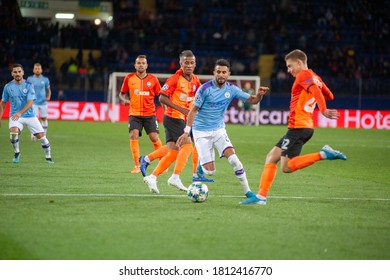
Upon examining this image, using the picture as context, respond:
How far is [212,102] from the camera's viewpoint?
11.3 metres

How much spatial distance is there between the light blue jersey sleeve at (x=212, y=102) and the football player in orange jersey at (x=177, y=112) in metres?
1.00

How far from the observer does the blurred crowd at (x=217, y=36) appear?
40.0 metres

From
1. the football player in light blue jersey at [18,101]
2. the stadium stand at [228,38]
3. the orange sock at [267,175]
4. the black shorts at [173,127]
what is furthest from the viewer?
the stadium stand at [228,38]

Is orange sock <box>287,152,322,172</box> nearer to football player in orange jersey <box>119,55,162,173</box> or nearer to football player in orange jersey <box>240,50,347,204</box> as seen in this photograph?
football player in orange jersey <box>240,50,347,204</box>

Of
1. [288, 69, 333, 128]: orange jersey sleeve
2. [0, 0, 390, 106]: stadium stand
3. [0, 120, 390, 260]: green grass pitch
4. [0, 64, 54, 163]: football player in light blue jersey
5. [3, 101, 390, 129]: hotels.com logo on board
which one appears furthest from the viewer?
[0, 0, 390, 106]: stadium stand

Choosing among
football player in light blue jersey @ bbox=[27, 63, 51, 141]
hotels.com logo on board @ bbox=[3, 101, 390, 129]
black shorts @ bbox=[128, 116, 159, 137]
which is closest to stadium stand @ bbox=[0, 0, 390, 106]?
hotels.com logo on board @ bbox=[3, 101, 390, 129]

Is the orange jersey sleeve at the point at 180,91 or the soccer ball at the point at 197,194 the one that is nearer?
the soccer ball at the point at 197,194

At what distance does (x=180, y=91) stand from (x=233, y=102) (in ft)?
81.8

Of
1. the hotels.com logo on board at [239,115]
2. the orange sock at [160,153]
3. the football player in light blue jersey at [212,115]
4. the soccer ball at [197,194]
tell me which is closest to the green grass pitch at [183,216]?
the soccer ball at [197,194]

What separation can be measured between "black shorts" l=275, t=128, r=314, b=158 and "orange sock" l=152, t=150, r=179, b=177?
2.35 m

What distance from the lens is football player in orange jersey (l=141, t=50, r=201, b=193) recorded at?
482 inches

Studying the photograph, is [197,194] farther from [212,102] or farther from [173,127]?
[173,127]

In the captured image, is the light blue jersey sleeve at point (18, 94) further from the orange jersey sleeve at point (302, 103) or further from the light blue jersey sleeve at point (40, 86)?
the orange jersey sleeve at point (302, 103)

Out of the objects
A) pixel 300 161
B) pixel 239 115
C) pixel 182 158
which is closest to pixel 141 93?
pixel 182 158
